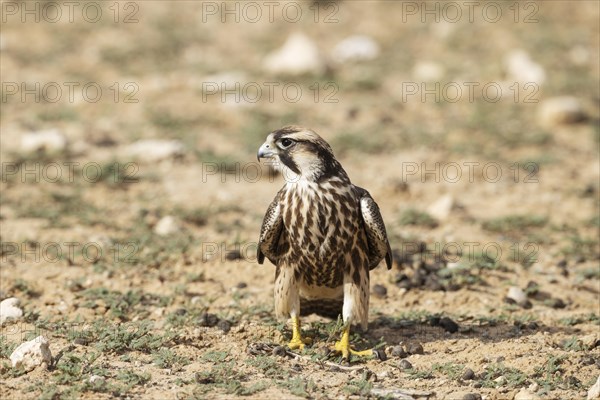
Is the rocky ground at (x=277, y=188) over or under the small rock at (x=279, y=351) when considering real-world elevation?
over

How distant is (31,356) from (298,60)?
8.73 metres

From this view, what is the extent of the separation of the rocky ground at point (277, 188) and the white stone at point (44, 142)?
3 cm

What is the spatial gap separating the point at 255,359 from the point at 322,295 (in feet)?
3.24

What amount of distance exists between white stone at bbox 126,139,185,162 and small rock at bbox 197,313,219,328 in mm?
4315

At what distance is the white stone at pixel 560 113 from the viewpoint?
12.5m

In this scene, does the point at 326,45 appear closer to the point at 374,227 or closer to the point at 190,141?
the point at 190,141

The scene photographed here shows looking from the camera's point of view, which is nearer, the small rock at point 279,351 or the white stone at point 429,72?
the small rock at point 279,351

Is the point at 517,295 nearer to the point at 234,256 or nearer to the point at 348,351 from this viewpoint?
the point at 348,351

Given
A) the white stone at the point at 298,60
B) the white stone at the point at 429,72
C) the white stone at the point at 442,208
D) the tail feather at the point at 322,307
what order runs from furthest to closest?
the white stone at the point at 429,72 < the white stone at the point at 298,60 < the white stone at the point at 442,208 < the tail feather at the point at 322,307

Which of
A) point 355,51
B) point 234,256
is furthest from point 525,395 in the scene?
point 355,51

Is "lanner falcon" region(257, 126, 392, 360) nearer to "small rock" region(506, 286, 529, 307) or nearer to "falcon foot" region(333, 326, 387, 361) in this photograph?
"falcon foot" region(333, 326, 387, 361)

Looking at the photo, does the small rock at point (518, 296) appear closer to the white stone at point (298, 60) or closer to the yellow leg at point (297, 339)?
the yellow leg at point (297, 339)

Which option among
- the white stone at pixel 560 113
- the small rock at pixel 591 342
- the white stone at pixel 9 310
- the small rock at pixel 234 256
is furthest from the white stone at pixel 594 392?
the white stone at pixel 560 113

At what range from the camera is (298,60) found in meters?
13.7
